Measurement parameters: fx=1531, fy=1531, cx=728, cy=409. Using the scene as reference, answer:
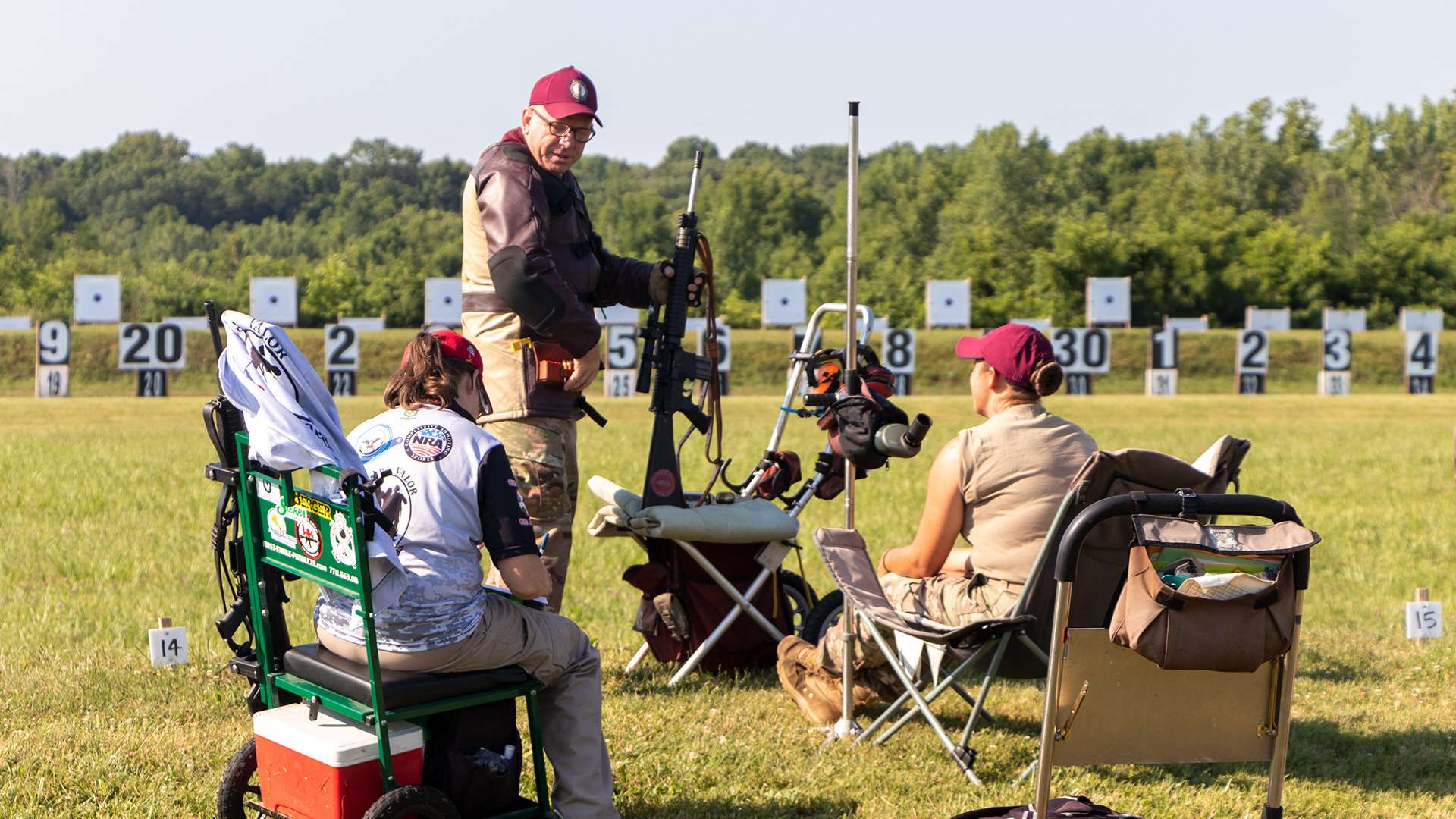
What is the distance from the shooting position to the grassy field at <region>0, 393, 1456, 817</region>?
14.4ft

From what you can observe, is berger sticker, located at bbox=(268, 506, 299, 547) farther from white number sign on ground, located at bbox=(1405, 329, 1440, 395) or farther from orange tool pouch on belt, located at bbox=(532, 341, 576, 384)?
white number sign on ground, located at bbox=(1405, 329, 1440, 395)

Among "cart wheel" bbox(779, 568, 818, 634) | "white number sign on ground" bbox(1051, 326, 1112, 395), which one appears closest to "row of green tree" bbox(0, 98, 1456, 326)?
"white number sign on ground" bbox(1051, 326, 1112, 395)

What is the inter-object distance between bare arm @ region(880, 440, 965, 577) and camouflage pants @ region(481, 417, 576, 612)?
3.97ft

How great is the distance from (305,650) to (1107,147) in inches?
3011

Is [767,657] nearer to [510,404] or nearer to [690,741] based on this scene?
[690,741]

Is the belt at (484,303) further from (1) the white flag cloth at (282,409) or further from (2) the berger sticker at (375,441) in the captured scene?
(1) the white flag cloth at (282,409)

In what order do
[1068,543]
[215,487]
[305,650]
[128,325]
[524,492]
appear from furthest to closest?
[128,325]
[215,487]
[524,492]
[305,650]
[1068,543]

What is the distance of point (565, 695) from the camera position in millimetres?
3879

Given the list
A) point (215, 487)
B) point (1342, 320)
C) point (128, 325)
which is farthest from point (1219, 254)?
point (215, 487)

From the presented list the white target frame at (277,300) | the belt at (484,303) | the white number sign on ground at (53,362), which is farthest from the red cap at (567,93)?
the white target frame at (277,300)

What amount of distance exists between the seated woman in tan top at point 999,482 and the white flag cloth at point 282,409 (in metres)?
1.86

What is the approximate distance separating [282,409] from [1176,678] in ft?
6.96

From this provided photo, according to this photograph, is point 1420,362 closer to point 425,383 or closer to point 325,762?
point 425,383

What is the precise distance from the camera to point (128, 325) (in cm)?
3019
